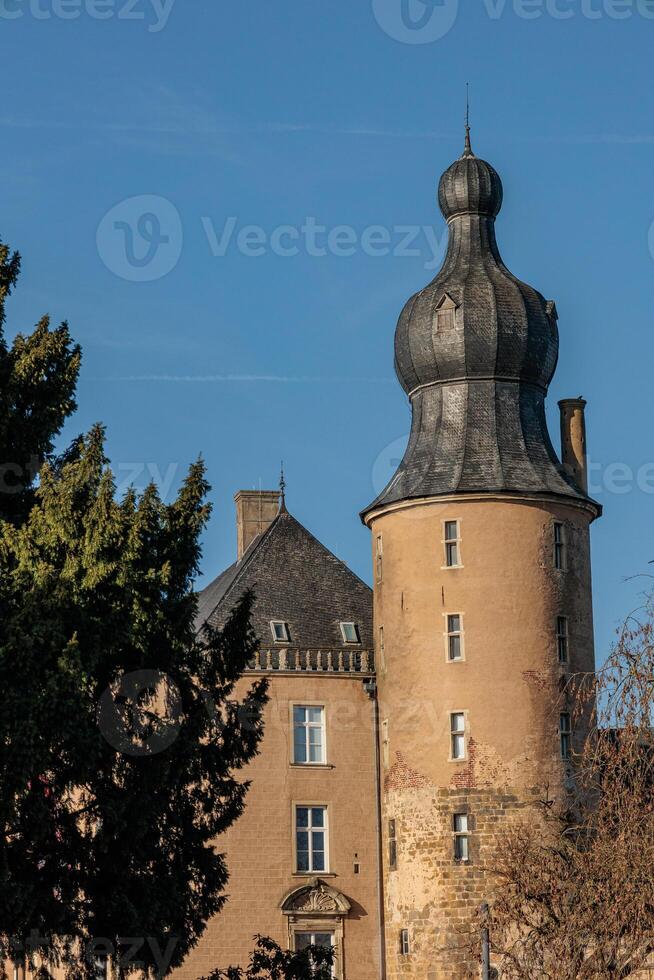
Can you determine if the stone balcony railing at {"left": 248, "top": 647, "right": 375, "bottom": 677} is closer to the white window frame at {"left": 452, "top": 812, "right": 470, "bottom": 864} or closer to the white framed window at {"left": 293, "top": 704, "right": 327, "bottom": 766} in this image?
the white framed window at {"left": 293, "top": 704, "right": 327, "bottom": 766}

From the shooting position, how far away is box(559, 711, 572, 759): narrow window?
4503cm

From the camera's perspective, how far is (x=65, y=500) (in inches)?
1090

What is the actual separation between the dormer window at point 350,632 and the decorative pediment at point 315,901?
585 cm

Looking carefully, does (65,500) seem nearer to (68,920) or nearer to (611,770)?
(68,920)

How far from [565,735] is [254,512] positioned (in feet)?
42.1

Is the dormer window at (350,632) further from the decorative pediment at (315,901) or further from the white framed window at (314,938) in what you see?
the white framed window at (314,938)

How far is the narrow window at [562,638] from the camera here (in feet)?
151

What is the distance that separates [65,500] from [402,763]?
1995cm

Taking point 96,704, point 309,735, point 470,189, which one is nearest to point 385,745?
point 309,735

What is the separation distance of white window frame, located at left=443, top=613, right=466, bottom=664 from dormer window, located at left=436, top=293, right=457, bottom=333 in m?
7.04

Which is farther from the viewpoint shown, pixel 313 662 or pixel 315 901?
pixel 313 662

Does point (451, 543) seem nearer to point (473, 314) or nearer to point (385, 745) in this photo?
point (385, 745)

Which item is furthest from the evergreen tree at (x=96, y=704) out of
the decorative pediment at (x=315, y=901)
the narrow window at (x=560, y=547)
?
the narrow window at (x=560, y=547)

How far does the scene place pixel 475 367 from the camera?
4809 cm
